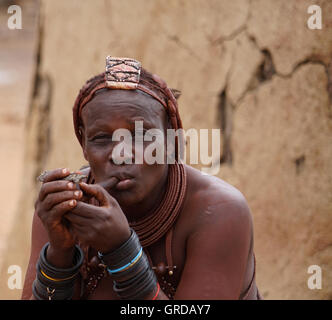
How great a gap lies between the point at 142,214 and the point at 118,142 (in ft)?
1.04

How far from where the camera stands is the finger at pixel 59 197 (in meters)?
1.91

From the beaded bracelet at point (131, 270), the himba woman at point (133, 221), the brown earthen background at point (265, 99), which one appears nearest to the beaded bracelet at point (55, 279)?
the himba woman at point (133, 221)

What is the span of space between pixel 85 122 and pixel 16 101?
921 cm

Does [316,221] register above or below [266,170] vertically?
below

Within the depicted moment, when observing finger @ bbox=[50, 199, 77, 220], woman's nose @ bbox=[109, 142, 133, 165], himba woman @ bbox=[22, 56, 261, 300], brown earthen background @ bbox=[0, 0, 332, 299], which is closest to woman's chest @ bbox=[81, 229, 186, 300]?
himba woman @ bbox=[22, 56, 261, 300]

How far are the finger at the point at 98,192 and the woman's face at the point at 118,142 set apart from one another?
141mm

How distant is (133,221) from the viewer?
2.32 metres

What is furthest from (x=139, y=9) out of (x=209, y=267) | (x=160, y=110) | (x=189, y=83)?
(x=209, y=267)

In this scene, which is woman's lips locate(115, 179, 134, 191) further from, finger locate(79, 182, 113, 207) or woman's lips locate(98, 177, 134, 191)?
finger locate(79, 182, 113, 207)

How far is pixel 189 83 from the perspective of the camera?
13.4 ft

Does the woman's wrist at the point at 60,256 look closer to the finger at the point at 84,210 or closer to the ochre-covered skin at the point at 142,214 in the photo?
the ochre-covered skin at the point at 142,214

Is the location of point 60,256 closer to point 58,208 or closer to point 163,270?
point 58,208
